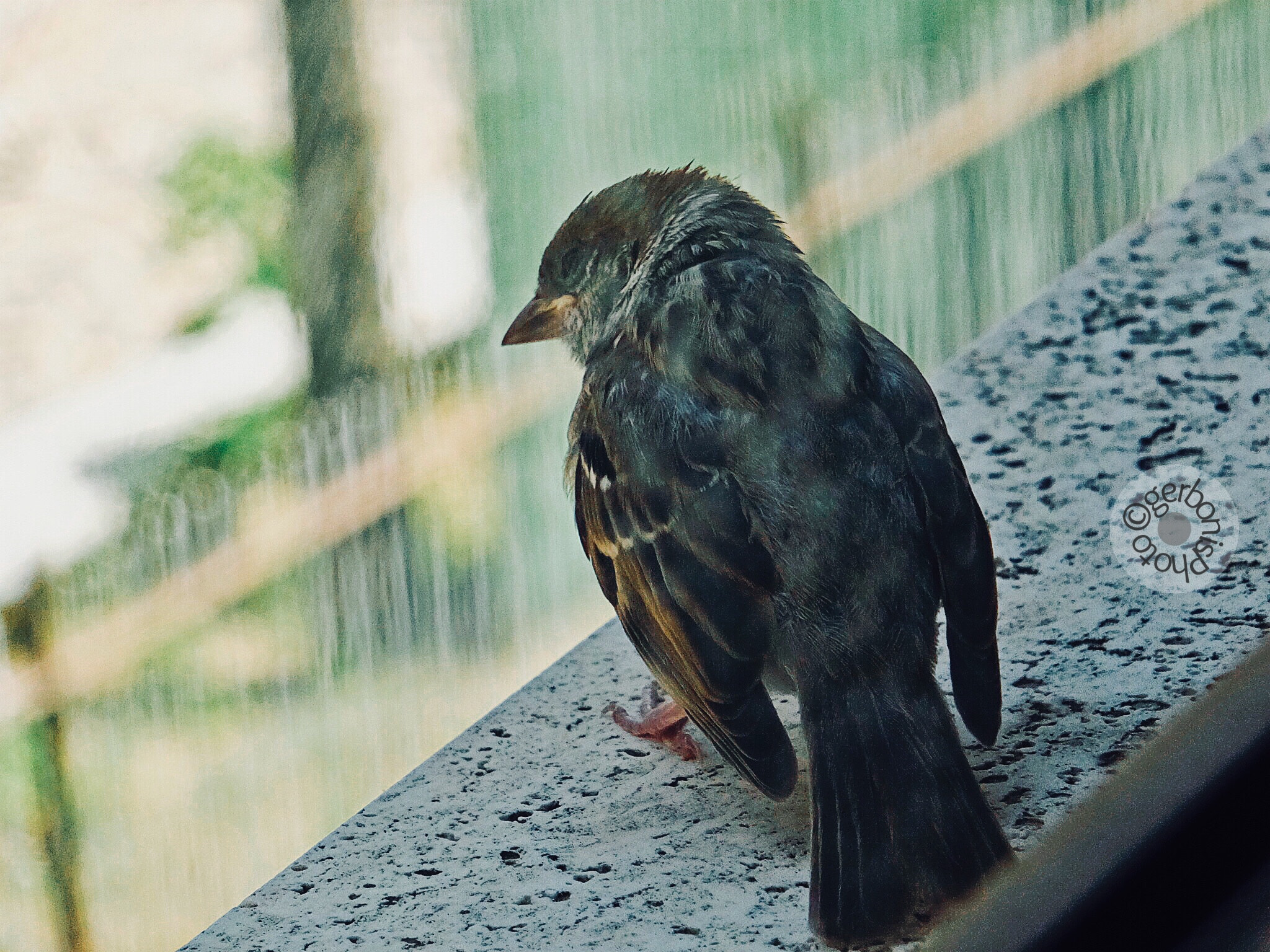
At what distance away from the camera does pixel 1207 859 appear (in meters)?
0.88

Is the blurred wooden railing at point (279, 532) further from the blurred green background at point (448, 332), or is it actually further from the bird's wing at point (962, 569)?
the bird's wing at point (962, 569)

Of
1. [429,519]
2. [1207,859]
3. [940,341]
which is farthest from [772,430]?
[940,341]

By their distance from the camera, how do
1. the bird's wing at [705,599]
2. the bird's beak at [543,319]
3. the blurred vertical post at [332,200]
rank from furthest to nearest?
the blurred vertical post at [332,200] → the bird's beak at [543,319] → the bird's wing at [705,599]

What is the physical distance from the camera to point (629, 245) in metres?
2.09

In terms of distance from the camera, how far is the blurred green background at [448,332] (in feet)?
10.2

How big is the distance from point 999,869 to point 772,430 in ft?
1.85

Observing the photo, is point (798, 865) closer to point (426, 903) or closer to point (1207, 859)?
point (426, 903)

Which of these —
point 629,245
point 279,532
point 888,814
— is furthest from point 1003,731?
point 279,532

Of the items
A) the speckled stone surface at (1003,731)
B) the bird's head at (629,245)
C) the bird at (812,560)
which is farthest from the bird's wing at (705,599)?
the bird's head at (629,245)

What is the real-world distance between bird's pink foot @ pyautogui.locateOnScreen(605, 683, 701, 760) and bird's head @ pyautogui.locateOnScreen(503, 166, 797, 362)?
21.5 inches

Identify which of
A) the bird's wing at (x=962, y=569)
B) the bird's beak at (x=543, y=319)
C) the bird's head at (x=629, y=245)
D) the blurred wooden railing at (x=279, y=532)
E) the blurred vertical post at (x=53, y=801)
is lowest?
the blurred vertical post at (x=53, y=801)

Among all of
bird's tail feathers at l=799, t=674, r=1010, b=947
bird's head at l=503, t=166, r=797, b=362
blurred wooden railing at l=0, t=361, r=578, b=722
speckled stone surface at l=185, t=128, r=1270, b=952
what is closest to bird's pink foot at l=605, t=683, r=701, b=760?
speckled stone surface at l=185, t=128, r=1270, b=952

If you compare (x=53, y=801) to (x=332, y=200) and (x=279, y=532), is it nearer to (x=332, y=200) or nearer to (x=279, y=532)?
(x=279, y=532)

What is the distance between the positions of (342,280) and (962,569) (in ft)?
7.21
